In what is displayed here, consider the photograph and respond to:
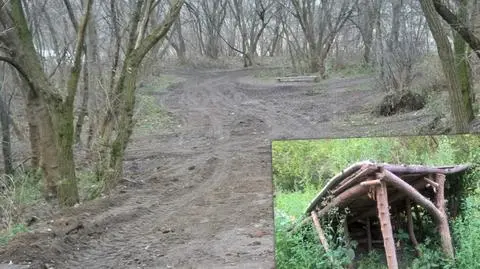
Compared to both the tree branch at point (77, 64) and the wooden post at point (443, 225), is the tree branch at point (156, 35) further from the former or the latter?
the wooden post at point (443, 225)

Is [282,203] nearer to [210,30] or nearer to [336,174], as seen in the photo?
[336,174]

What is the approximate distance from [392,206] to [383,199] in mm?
185

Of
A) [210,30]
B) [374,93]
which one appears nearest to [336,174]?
[374,93]

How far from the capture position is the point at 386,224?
229cm

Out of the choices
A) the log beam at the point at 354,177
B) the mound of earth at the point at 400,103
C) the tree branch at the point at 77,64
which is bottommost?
the log beam at the point at 354,177

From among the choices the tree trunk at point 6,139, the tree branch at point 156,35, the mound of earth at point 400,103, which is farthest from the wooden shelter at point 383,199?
the mound of earth at point 400,103

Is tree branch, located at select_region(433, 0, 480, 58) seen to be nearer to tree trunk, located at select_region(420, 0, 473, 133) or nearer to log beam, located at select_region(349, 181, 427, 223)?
tree trunk, located at select_region(420, 0, 473, 133)

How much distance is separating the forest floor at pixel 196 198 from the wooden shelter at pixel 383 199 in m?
1.48

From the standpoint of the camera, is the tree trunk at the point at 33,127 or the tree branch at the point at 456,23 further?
the tree trunk at the point at 33,127

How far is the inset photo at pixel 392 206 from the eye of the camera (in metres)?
2.40

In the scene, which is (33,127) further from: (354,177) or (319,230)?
(354,177)

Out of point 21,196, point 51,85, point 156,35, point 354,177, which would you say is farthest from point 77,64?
point 354,177

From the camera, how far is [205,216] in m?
5.14

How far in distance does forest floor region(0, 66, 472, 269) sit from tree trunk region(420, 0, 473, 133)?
4.21 feet
